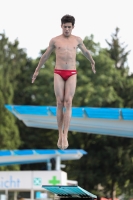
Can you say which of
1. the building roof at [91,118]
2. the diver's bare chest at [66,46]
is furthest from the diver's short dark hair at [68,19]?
the building roof at [91,118]

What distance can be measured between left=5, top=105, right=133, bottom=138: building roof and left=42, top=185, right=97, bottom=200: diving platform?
56.0 ft

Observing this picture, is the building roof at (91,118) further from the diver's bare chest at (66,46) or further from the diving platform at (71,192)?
the diving platform at (71,192)

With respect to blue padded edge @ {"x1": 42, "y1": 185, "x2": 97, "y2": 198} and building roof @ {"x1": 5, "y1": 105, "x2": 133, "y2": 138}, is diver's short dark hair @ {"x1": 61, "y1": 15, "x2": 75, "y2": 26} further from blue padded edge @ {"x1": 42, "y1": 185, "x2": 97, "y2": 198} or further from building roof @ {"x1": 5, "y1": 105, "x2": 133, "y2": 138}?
building roof @ {"x1": 5, "y1": 105, "x2": 133, "y2": 138}

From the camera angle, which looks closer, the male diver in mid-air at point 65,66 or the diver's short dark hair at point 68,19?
the diver's short dark hair at point 68,19

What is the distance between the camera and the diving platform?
37.0ft

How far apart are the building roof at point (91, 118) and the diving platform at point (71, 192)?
17.1m

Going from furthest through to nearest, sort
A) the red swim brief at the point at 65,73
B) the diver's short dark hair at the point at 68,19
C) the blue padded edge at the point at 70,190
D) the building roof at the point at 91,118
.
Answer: the building roof at the point at 91,118
the red swim brief at the point at 65,73
the diver's short dark hair at the point at 68,19
the blue padded edge at the point at 70,190

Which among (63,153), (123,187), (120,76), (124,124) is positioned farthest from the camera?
(120,76)

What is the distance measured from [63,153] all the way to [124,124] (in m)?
12.5

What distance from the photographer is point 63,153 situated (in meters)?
41.6

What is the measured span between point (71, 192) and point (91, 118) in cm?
1863

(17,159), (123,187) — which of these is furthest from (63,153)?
(123,187)

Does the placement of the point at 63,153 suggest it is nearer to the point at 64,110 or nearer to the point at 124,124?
the point at 124,124

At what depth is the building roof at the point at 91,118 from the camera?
29.1 meters
